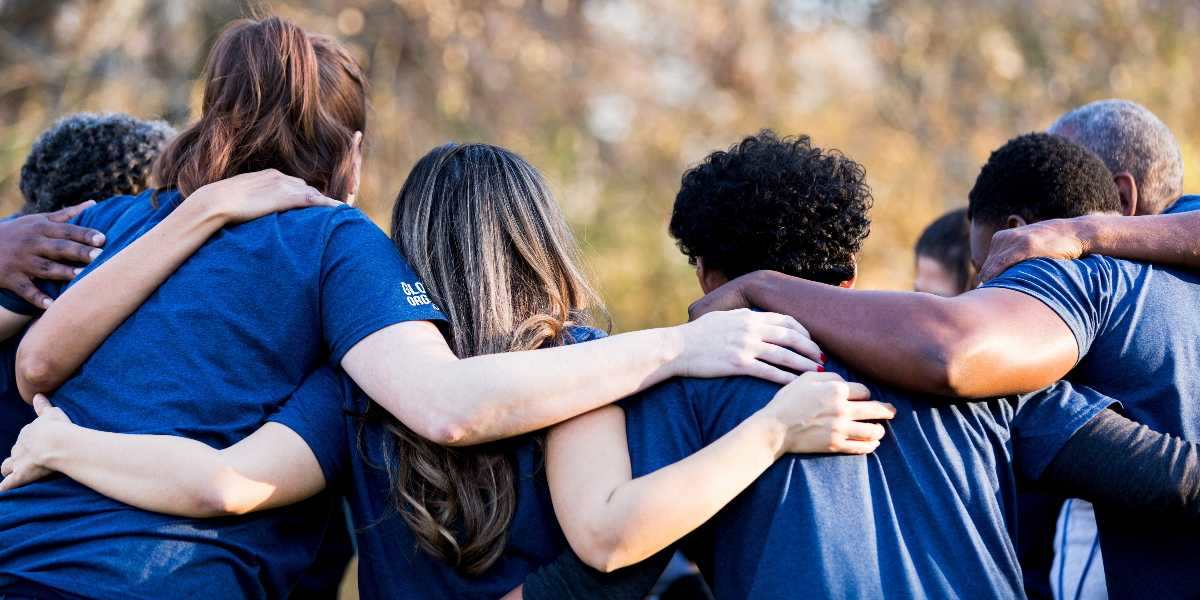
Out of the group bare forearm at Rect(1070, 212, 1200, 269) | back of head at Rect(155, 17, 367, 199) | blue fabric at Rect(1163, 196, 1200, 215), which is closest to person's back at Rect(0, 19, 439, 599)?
back of head at Rect(155, 17, 367, 199)

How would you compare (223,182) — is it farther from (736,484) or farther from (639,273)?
(639,273)

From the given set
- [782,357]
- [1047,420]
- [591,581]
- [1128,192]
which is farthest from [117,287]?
[1128,192]

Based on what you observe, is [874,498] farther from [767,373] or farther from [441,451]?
[441,451]

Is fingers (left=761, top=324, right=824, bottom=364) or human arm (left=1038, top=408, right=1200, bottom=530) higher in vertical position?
fingers (left=761, top=324, right=824, bottom=364)

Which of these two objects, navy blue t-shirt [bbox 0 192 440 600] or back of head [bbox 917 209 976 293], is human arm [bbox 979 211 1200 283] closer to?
navy blue t-shirt [bbox 0 192 440 600]

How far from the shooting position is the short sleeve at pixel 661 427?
1.83m

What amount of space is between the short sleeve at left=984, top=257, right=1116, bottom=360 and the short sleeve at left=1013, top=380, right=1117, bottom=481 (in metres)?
0.11

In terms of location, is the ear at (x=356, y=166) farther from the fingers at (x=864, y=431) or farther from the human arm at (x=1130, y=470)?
the human arm at (x=1130, y=470)

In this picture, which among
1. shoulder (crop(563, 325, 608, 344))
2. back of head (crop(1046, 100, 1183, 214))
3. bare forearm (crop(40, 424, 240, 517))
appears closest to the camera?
bare forearm (crop(40, 424, 240, 517))

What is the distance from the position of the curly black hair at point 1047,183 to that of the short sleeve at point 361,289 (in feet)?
5.51

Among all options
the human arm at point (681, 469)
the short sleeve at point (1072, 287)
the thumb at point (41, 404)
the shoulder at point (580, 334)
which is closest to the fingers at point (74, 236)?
the thumb at point (41, 404)

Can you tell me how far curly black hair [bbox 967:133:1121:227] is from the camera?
250 cm

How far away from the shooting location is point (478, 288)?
2.10 metres

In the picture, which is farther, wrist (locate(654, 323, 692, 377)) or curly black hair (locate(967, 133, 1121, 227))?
curly black hair (locate(967, 133, 1121, 227))
